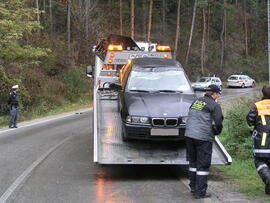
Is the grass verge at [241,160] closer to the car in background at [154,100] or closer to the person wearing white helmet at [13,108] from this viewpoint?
the car in background at [154,100]

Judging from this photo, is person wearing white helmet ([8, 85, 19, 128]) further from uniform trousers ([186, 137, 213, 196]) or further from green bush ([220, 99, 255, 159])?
uniform trousers ([186, 137, 213, 196])

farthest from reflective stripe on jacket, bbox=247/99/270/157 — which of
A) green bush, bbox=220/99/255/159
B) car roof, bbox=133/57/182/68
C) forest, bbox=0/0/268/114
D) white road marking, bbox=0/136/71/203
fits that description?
forest, bbox=0/0/268/114

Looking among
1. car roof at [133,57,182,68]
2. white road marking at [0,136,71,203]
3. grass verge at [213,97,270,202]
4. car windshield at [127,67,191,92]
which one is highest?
car roof at [133,57,182,68]

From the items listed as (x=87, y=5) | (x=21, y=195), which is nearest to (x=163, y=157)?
(x=21, y=195)

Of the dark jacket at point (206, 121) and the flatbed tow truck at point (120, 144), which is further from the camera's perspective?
the flatbed tow truck at point (120, 144)

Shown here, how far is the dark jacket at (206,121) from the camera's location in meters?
6.93

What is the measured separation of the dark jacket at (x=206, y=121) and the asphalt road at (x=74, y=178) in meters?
1.04

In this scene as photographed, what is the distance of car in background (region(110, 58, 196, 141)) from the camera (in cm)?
829

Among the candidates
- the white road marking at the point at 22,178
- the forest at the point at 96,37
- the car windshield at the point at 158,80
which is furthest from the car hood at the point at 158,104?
the forest at the point at 96,37

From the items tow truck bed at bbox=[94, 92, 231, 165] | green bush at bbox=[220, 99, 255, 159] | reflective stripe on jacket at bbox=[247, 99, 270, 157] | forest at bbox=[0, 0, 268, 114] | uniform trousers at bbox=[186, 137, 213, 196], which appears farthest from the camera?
forest at bbox=[0, 0, 268, 114]

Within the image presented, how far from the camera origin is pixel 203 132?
691 cm

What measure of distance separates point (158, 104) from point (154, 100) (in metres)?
0.22

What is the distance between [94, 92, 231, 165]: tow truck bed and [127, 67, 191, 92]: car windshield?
1041mm

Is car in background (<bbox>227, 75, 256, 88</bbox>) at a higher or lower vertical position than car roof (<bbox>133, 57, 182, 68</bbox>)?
lower
